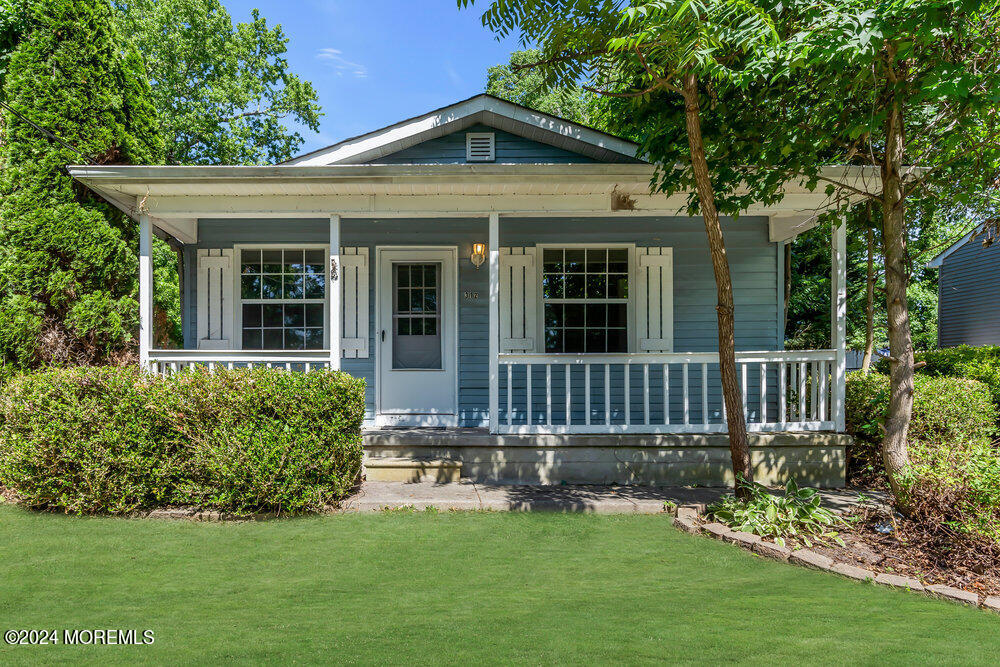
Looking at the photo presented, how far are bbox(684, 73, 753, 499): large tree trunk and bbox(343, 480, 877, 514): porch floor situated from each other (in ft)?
1.76

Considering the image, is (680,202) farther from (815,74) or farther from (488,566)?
(488,566)

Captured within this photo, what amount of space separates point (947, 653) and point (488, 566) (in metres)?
2.30

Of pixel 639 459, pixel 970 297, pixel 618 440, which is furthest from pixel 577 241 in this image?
pixel 970 297

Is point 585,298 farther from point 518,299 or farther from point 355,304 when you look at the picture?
point 355,304

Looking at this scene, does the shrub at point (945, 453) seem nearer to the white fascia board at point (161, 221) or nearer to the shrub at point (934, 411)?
the shrub at point (934, 411)

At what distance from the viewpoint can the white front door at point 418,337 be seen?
679cm

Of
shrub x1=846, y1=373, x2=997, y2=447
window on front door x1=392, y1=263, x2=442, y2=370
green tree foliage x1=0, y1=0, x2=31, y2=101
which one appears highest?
green tree foliage x1=0, y1=0, x2=31, y2=101

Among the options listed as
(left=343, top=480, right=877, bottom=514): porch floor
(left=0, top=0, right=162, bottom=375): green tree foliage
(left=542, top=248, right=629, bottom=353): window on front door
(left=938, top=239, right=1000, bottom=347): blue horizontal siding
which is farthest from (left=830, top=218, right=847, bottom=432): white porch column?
(left=938, top=239, right=1000, bottom=347): blue horizontal siding

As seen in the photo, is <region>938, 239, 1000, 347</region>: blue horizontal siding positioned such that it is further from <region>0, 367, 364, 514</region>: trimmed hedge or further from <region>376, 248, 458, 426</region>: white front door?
<region>0, 367, 364, 514</region>: trimmed hedge

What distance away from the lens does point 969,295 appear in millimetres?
17141

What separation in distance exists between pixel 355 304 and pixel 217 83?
15.4 meters

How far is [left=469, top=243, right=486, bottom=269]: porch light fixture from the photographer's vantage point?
670cm

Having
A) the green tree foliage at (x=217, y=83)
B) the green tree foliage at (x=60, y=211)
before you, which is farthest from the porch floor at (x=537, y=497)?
the green tree foliage at (x=217, y=83)

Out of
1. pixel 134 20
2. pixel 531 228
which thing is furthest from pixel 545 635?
pixel 134 20
